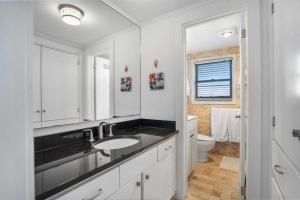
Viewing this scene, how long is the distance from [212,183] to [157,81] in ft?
5.43

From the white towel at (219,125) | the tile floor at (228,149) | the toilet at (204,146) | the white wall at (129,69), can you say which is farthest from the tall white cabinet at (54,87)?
the tile floor at (228,149)

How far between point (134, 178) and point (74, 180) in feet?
1.75

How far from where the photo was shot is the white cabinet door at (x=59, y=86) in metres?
1.21

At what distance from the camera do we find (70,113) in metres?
1.38

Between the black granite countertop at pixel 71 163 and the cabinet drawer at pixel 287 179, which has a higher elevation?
the black granite countertop at pixel 71 163

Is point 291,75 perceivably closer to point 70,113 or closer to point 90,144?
point 90,144

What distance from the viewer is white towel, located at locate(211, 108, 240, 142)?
3105mm

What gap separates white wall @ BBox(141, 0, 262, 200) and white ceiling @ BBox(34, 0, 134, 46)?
0.49 metres

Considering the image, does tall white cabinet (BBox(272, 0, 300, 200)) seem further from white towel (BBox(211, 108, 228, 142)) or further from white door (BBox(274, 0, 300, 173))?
white towel (BBox(211, 108, 228, 142))

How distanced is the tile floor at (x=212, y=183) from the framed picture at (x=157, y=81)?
4.71ft

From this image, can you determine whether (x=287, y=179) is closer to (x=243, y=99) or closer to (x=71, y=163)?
(x=243, y=99)

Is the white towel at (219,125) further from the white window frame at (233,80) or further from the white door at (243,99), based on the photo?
the white door at (243,99)

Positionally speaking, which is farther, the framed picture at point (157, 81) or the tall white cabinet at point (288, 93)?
the framed picture at point (157, 81)

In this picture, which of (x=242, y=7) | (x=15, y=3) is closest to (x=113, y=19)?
(x=242, y=7)
